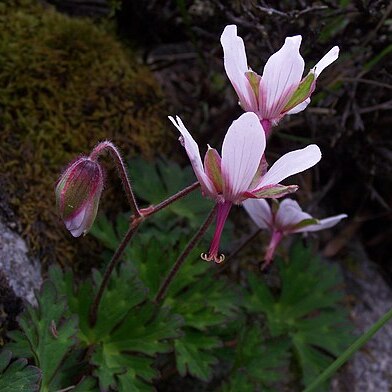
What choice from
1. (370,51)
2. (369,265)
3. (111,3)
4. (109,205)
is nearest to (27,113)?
(109,205)

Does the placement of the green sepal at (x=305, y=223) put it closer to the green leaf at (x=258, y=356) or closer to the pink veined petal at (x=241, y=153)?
the green leaf at (x=258, y=356)

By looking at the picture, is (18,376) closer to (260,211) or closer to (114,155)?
(114,155)

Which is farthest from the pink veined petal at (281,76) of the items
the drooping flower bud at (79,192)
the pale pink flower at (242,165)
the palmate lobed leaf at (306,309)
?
the palmate lobed leaf at (306,309)

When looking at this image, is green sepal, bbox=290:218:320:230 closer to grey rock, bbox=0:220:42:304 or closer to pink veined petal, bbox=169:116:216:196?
pink veined petal, bbox=169:116:216:196

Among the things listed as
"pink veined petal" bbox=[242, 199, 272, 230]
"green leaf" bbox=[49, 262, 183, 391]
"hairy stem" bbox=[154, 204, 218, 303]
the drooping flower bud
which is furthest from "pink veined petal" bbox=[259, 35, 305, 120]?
"green leaf" bbox=[49, 262, 183, 391]

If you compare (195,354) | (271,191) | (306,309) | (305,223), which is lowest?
(306,309)

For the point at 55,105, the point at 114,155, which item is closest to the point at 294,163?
the point at 114,155
